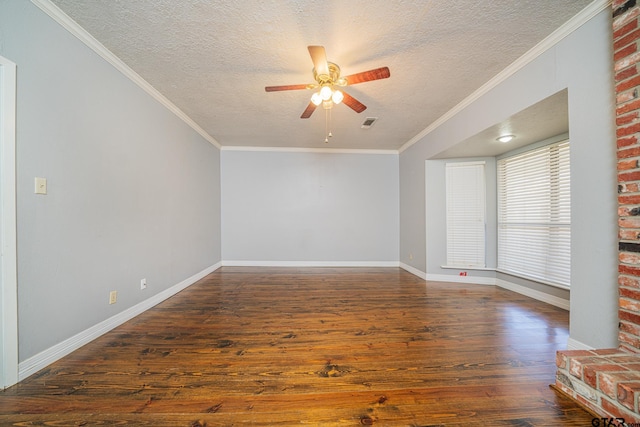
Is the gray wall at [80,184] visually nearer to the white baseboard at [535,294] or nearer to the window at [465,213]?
the window at [465,213]

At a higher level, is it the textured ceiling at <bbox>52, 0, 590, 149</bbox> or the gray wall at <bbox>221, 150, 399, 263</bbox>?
the textured ceiling at <bbox>52, 0, 590, 149</bbox>

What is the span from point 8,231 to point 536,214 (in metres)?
5.22

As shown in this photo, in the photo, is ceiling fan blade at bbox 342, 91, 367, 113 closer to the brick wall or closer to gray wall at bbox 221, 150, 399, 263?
the brick wall

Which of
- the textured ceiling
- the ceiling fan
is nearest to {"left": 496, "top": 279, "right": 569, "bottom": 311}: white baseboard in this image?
the textured ceiling

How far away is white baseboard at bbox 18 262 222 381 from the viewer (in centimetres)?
148

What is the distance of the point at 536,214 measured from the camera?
3039 millimetres

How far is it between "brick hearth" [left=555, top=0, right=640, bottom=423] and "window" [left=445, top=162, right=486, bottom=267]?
7.81 feet

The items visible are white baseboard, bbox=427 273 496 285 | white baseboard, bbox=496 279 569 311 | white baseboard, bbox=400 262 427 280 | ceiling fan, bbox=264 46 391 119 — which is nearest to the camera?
ceiling fan, bbox=264 46 391 119

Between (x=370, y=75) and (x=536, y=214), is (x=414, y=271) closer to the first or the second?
(x=536, y=214)

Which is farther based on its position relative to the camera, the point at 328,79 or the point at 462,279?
the point at 462,279

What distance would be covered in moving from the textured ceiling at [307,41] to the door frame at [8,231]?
790mm

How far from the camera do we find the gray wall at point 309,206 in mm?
4793

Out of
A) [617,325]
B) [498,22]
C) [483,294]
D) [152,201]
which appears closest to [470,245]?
[483,294]

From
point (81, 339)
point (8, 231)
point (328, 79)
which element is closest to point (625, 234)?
point (328, 79)
